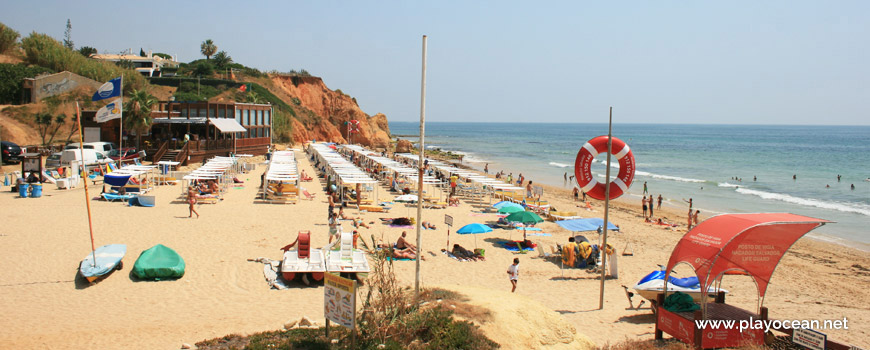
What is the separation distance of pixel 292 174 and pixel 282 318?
47.0ft

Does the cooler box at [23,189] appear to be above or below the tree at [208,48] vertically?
below

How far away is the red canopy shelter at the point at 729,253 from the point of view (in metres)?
7.58

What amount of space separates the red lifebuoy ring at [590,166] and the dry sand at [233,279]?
229 cm

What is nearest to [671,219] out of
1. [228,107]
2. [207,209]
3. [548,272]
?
[548,272]

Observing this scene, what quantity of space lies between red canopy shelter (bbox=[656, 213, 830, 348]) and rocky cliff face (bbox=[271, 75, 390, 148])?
193ft

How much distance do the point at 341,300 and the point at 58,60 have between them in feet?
179

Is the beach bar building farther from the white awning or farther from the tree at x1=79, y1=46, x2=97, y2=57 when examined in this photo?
the tree at x1=79, y1=46, x2=97, y2=57

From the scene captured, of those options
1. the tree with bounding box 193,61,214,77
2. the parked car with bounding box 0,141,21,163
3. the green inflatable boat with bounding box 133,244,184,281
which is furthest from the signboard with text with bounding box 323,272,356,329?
the tree with bounding box 193,61,214,77

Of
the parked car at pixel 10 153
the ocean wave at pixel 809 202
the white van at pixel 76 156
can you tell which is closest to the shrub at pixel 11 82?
the parked car at pixel 10 153

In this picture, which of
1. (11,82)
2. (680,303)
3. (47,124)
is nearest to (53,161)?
(47,124)

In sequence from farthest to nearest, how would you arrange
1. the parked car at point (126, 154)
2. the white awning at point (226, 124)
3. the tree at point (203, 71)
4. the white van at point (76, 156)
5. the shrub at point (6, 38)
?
the tree at point (203, 71) → the shrub at point (6, 38) → the white awning at point (226, 124) → the parked car at point (126, 154) → the white van at point (76, 156)

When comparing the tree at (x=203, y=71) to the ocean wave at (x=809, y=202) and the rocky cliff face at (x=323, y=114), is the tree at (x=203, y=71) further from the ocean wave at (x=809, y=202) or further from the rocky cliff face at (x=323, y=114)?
the ocean wave at (x=809, y=202)

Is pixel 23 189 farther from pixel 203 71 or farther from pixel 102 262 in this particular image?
pixel 203 71

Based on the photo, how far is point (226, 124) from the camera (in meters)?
36.2
